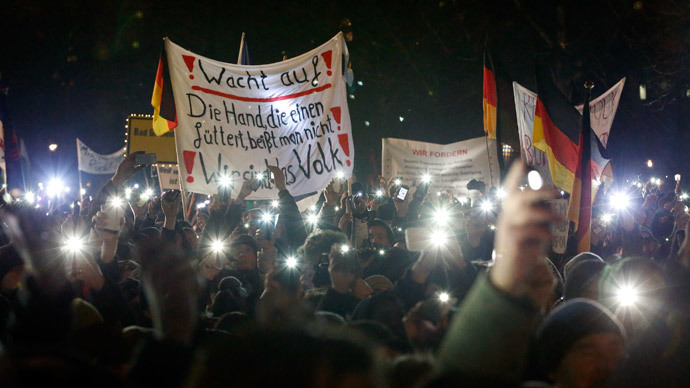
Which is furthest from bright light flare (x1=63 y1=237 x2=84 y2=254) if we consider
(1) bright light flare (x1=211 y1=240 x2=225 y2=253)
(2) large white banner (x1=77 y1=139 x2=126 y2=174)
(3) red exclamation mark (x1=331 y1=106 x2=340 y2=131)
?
(2) large white banner (x1=77 y1=139 x2=126 y2=174)

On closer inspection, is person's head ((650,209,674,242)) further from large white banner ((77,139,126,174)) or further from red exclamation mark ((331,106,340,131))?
large white banner ((77,139,126,174))

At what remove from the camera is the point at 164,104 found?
285 inches

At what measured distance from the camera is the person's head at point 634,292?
2895 mm

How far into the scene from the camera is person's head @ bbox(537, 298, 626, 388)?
217 centimetres

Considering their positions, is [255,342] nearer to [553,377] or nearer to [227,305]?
[553,377]

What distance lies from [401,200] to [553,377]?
6.05 m

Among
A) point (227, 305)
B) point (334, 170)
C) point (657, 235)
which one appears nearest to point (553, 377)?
point (227, 305)

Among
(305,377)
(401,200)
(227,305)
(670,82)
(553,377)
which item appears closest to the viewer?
(305,377)

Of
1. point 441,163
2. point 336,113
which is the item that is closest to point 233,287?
point 336,113

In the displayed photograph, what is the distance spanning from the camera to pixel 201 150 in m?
7.09

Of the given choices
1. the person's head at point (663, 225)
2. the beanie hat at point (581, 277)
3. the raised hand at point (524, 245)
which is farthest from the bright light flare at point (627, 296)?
the person's head at point (663, 225)

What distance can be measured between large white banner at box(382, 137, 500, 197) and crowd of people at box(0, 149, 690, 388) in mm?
4368

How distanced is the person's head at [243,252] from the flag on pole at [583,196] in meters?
2.98

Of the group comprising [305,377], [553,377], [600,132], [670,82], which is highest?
[670,82]
